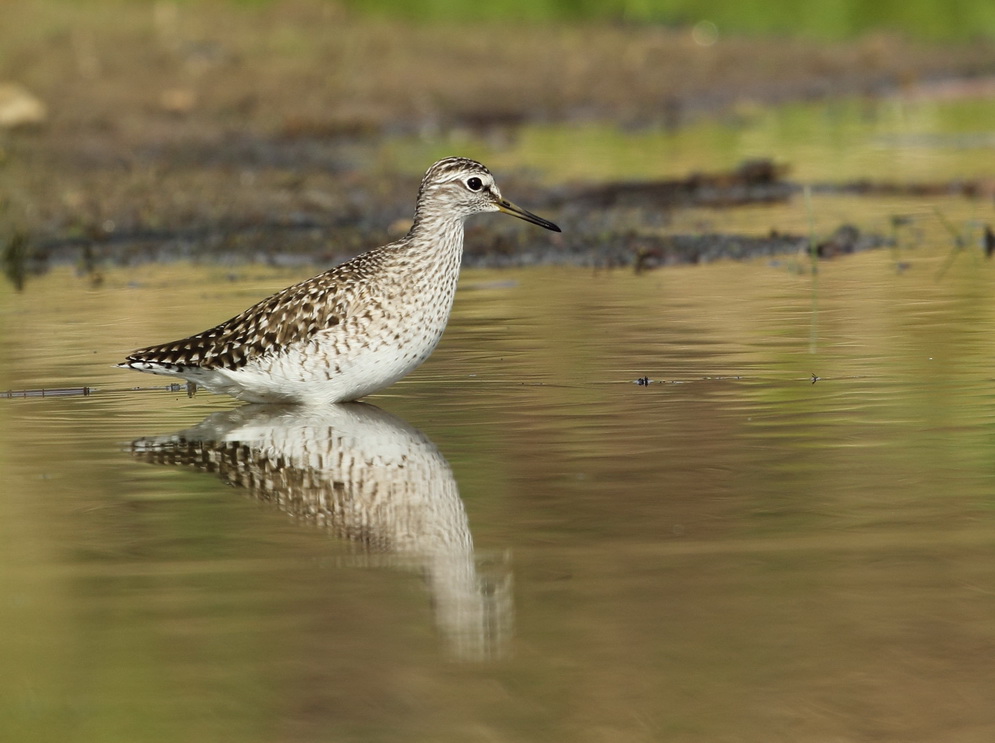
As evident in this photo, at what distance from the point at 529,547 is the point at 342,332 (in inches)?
125

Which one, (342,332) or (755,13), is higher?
(755,13)

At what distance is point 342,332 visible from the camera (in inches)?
404

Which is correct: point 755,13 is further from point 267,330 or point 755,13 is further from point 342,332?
point 342,332

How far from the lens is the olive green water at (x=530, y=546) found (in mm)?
5676

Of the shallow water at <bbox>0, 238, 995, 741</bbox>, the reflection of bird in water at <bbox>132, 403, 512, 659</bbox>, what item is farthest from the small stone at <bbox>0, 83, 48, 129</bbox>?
the reflection of bird in water at <bbox>132, 403, 512, 659</bbox>

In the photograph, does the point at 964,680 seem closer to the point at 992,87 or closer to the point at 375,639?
the point at 375,639

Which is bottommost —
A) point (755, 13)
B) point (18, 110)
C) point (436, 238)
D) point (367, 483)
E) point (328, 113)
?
point (367, 483)

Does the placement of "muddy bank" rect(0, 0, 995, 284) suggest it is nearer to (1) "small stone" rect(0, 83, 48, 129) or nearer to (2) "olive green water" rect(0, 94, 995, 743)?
(1) "small stone" rect(0, 83, 48, 129)

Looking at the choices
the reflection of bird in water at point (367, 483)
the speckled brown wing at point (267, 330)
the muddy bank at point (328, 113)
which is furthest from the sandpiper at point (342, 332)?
the muddy bank at point (328, 113)

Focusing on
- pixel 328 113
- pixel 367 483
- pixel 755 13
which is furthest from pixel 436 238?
pixel 755 13

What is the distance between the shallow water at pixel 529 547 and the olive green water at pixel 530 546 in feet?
0.05

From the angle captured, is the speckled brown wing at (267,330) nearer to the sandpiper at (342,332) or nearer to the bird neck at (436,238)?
the sandpiper at (342,332)

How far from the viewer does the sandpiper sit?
10289mm

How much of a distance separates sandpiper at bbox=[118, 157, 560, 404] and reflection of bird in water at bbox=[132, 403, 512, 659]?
0.66 ft
